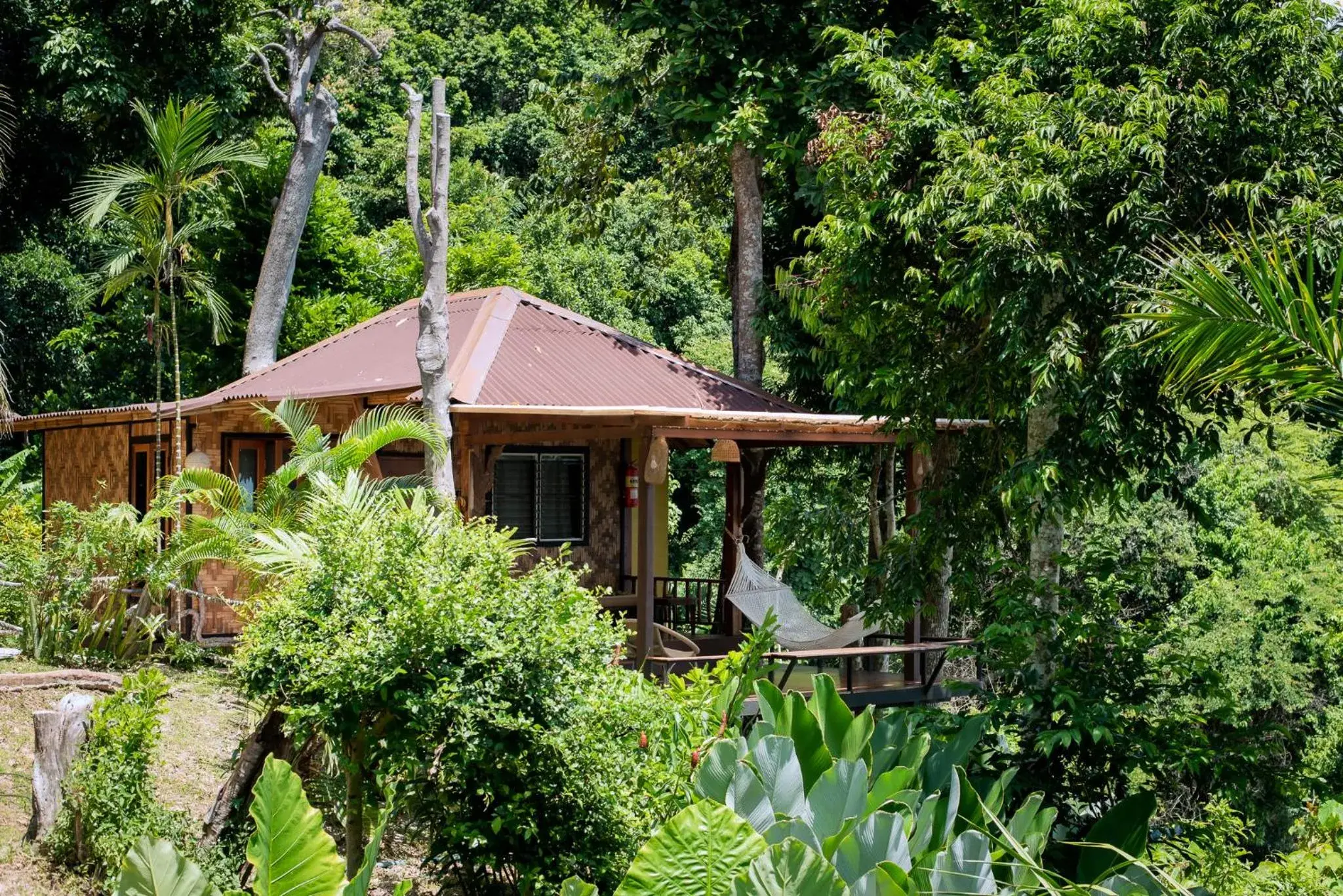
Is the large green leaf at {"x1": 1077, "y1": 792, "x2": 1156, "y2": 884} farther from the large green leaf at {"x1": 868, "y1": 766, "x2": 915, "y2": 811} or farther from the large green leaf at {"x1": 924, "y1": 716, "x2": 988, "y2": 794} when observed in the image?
the large green leaf at {"x1": 868, "y1": 766, "x2": 915, "y2": 811}

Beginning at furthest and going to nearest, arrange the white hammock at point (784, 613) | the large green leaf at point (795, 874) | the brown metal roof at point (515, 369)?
1. the brown metal roof at point (515, 369)
2. the white hammock at point (784, 613)
3. the large green leaf at point (795, 874)

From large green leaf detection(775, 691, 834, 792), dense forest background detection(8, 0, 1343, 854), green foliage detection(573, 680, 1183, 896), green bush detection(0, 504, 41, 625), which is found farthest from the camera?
green bush detection(0, 504, 41, 625)

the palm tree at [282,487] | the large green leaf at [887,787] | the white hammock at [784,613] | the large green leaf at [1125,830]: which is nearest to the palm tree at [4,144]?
the palm tree at [282,487]

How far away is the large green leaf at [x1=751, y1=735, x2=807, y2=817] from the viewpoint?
13.4 ft

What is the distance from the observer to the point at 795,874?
10.7 ft

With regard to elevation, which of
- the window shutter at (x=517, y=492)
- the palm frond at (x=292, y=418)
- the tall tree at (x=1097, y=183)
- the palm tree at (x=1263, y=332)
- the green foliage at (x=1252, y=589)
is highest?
the tall tree at (x=1097, y=183)

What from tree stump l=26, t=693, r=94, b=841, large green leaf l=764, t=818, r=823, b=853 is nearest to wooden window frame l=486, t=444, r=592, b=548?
tree stump l=26, t=693, r=94, b=841

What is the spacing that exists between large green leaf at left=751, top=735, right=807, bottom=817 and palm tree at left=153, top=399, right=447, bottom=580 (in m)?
4.47

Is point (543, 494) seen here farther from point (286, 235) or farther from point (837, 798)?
point (837, 798)

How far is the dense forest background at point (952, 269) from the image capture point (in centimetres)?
746

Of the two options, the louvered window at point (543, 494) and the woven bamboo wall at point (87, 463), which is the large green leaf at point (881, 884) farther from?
the woven bamboo wall at point (87, 463)

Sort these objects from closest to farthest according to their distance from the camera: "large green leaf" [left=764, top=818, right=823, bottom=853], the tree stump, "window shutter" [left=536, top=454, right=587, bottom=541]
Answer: "large green leaf" [left=764, top=818, right=823, bottom=853], the tree stump, "window shutter" [left=536, top=454, right=587, bottom=541]

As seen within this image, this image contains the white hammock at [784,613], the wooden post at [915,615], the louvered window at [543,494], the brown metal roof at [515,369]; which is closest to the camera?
the white hammock at [784,613]

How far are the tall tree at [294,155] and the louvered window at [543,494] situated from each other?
550 cm
